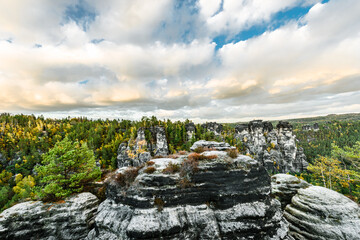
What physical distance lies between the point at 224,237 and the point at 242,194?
13.6ft

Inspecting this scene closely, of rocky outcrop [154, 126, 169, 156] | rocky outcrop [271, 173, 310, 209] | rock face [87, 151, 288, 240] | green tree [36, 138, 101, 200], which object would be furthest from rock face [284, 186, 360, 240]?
rocky outcrop [154, 126, 169, 156]

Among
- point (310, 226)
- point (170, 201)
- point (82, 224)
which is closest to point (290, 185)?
point (310, 226)

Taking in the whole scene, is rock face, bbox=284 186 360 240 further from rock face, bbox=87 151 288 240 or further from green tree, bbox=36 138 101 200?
green tree, bbox=36 138 101 200

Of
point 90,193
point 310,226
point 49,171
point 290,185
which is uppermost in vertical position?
point 49,171

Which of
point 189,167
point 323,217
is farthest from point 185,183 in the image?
point 323,217

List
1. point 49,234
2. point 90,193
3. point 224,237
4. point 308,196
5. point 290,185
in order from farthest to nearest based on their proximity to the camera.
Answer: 1. point 290,185
2. point 90,193
3. point 308,196
4. point 49,234
5. point 224,237

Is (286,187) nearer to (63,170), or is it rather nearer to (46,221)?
(46,221)

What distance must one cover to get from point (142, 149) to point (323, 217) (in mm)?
64886

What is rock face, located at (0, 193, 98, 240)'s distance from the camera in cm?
1391

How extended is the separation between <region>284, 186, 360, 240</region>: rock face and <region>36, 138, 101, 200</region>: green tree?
26.0 m

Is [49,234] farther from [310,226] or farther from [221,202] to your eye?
[310,226]

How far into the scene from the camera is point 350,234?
499 inches

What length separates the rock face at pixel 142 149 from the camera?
67.7 meters

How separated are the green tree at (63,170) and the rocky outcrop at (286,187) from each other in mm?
26406
